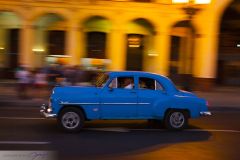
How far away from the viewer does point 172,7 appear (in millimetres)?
25766

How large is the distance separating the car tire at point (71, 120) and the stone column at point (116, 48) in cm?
1353

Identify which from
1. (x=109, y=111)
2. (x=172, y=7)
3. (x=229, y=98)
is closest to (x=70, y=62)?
(x=172, y=7)

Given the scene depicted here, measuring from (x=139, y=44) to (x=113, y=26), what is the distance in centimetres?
195

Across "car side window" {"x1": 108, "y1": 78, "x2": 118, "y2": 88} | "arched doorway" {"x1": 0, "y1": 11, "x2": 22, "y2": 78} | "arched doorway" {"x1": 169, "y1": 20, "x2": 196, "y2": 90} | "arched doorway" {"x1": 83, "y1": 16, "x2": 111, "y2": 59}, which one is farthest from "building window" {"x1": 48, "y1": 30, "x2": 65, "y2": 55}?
"car side window" {"x1": 108, "y1": 78, "x2": 118, "y2": 88}

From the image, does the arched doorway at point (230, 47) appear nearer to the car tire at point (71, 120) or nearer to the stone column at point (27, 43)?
the stone column at point (27, 43)

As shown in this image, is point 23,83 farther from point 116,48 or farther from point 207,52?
point 207,52

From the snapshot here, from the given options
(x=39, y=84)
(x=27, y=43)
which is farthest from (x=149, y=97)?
(x=27, y=43)

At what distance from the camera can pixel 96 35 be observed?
26328 mm

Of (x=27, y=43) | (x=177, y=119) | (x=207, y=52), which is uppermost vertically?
(x=27, y=43)

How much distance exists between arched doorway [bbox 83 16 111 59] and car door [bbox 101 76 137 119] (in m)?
13.6

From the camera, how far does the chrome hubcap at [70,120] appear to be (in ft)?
40.0

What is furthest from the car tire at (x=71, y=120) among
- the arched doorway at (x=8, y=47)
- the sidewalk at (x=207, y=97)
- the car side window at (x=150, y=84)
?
the arched doorway at (x=8, y=47)

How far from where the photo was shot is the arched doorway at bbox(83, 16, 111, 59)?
26.0 m

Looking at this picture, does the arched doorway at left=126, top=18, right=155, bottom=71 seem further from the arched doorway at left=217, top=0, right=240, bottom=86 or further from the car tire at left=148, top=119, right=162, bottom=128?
the car tire at left=148, top=119, right=162, bottom=128
